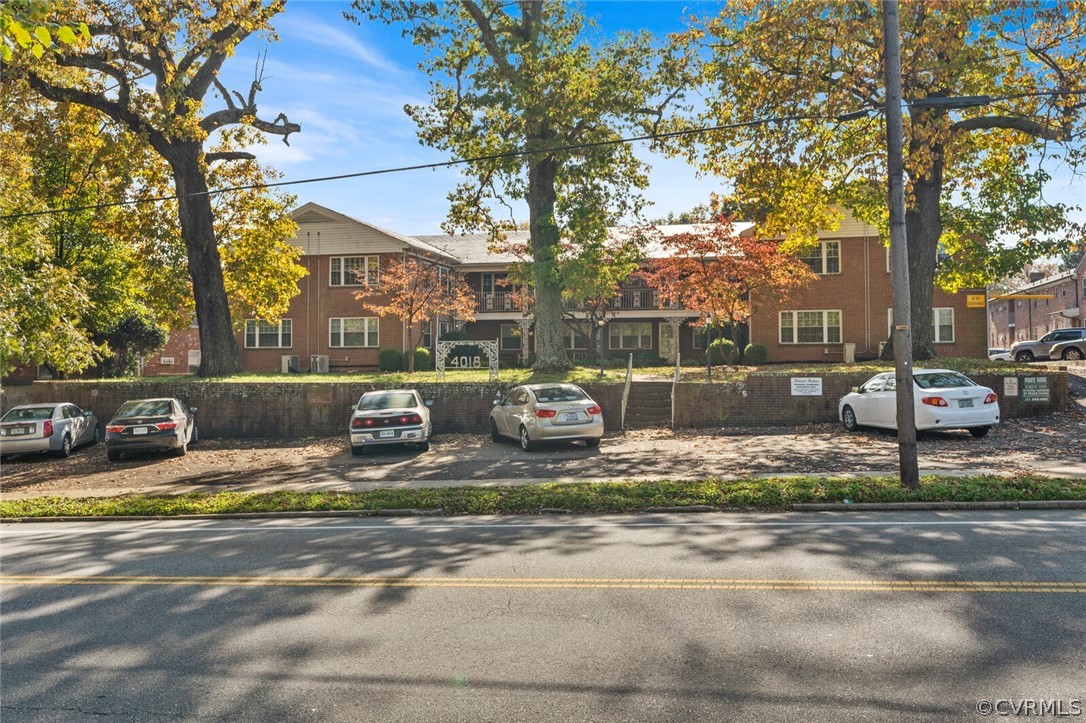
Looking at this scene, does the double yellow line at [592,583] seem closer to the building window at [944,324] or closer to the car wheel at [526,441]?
the car wheel at [526,441]

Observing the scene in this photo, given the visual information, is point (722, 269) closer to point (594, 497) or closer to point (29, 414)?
point (594, 497)

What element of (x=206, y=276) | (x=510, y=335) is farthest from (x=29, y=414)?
(x=510, y=335)

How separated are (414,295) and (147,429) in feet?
55.6

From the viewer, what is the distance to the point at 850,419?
61.8 ft

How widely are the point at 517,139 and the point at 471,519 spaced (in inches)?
639

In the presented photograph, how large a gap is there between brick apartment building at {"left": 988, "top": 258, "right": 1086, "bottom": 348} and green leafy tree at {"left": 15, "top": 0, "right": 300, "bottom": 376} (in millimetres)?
43781

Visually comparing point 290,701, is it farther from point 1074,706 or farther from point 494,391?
point 494,391

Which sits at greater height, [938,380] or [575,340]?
[575,340]

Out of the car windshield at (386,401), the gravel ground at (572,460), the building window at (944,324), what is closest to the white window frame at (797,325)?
the building window at (944,324)

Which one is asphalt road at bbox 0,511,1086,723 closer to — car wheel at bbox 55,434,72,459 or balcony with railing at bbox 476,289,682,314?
car wheel at bbox 55,434,72,459

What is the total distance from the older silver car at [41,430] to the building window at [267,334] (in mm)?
18672

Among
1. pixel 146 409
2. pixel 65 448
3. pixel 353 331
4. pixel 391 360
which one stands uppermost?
pixel 353 331

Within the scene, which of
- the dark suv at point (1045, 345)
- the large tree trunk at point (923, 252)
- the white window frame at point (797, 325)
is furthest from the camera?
the dark suv at point (1045, 345)

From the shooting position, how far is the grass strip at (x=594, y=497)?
10.6 meters
